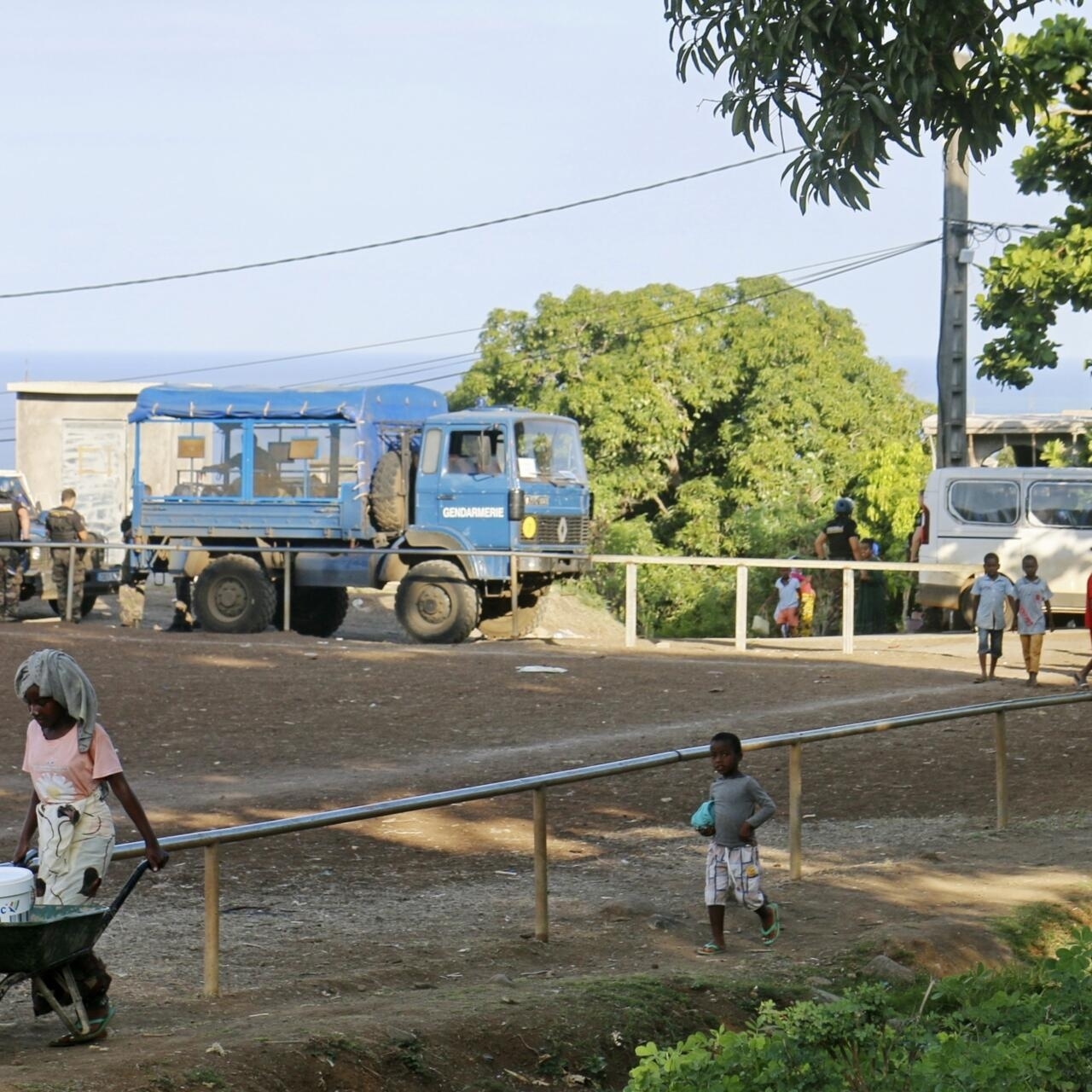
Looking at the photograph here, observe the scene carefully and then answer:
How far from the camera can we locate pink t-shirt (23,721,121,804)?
6.50m

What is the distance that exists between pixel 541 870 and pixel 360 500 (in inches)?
583

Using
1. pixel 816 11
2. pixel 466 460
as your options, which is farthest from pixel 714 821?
pixel 466 460

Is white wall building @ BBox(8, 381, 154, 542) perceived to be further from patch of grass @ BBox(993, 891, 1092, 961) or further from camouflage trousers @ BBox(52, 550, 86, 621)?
patch of grass @ BBox(993, 891, 1092, 961)

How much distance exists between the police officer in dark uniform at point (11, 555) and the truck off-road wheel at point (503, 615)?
648 cm

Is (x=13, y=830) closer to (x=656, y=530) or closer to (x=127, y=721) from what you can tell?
(x=127, y=721)

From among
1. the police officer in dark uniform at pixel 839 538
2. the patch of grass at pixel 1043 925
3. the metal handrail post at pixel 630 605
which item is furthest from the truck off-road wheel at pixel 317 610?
the patch of grass at pixel 1043 925

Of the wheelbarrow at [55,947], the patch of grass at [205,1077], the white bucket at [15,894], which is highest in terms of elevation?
the white bucket at [15,894]

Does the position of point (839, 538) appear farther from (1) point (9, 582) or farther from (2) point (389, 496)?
(1) point (9, 582)

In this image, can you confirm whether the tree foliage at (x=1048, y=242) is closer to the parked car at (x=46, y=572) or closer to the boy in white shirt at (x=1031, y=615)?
the boy in white shirt at (x=1031, y=615)

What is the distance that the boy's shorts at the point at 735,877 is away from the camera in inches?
339

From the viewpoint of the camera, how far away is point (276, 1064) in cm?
619

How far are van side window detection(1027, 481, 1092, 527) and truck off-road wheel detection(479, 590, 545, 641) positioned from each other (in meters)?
6.75

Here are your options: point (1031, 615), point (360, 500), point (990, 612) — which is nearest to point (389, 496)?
point (360, 500)

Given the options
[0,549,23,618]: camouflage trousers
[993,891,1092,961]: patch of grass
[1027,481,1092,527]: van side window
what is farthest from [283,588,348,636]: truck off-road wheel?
[993,891,1092,961]: patch of grass
